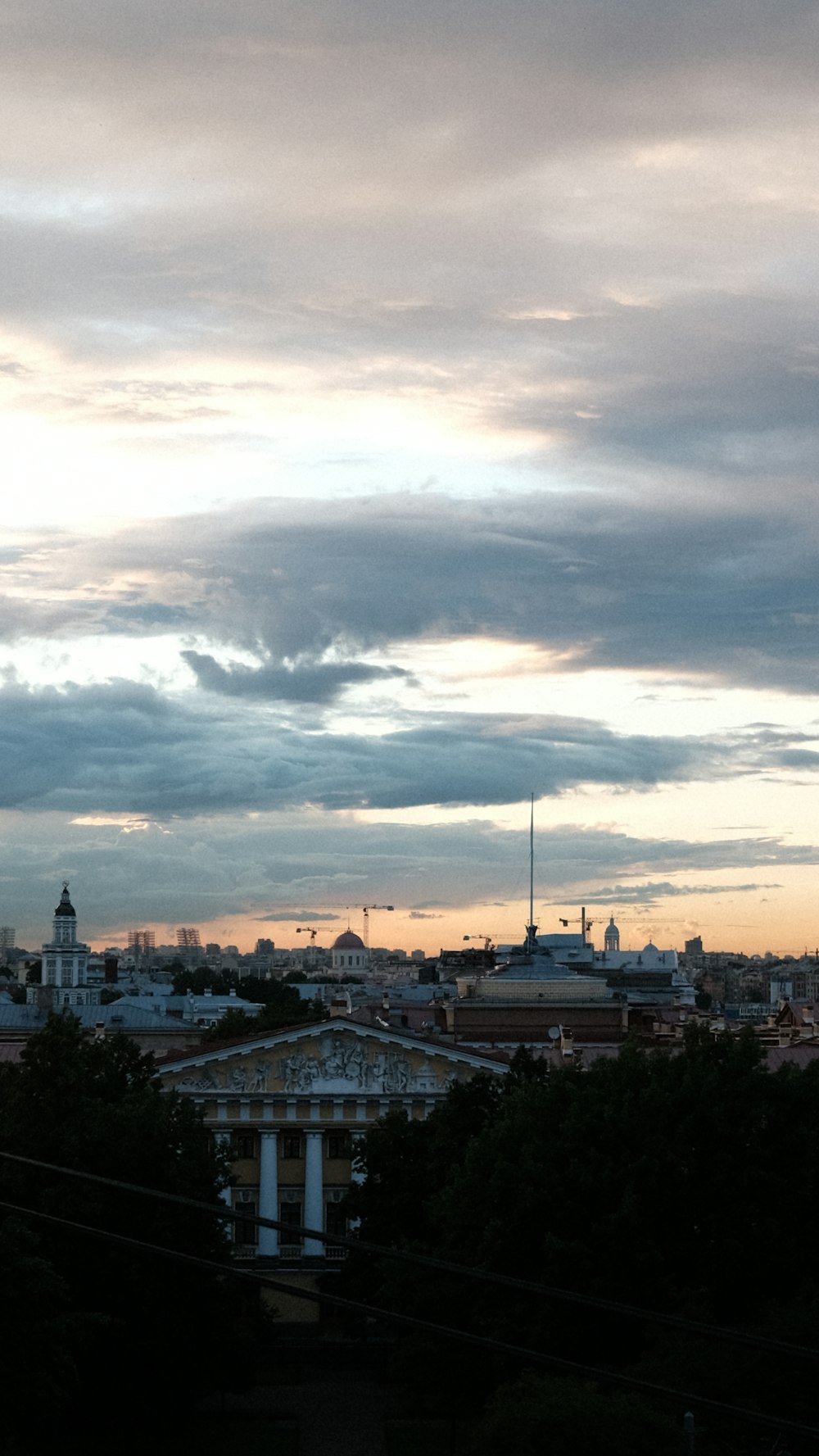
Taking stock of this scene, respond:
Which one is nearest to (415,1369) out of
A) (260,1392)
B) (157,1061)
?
(260,1392)

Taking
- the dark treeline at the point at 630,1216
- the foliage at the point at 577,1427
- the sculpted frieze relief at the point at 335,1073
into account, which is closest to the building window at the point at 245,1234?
the sculpted frieze relief at the point at 335,1073

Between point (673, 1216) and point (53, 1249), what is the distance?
1445 cm

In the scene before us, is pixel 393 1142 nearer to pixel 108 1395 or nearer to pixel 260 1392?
pixel 260 1392

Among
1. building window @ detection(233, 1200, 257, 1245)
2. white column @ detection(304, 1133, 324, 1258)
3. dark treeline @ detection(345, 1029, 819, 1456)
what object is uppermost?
dark treeline @ detection(345, 1029, 819, 1456)

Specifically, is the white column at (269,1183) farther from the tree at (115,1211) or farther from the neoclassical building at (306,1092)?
the tree at (115,1211)

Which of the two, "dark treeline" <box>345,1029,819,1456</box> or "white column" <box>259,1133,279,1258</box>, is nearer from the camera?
"dark treeline" <box>345,1029,819,1456</box>

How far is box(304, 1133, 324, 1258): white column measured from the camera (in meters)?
71.1

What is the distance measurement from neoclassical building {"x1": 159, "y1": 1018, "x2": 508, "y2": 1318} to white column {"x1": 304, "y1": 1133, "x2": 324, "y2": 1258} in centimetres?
6

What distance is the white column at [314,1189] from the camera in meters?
71.1

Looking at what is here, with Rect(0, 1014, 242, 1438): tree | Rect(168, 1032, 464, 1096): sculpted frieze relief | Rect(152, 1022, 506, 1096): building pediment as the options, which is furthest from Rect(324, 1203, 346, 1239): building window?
Rect(0, 1014, 242, 1438): tree

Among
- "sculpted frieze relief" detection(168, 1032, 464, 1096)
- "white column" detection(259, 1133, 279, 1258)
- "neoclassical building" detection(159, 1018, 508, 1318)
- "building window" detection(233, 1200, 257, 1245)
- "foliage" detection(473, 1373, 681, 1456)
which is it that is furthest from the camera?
"sculpted frieze relief" detection(168, 1032, 464, 1096)

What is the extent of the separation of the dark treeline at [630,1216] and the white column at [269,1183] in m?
20.9

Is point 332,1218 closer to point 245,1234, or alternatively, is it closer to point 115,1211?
point 245,1234

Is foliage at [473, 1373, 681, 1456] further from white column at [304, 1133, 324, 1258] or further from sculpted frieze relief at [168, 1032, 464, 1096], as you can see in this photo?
sculpted frieze relief at [168, 1032, 464, 1096]
